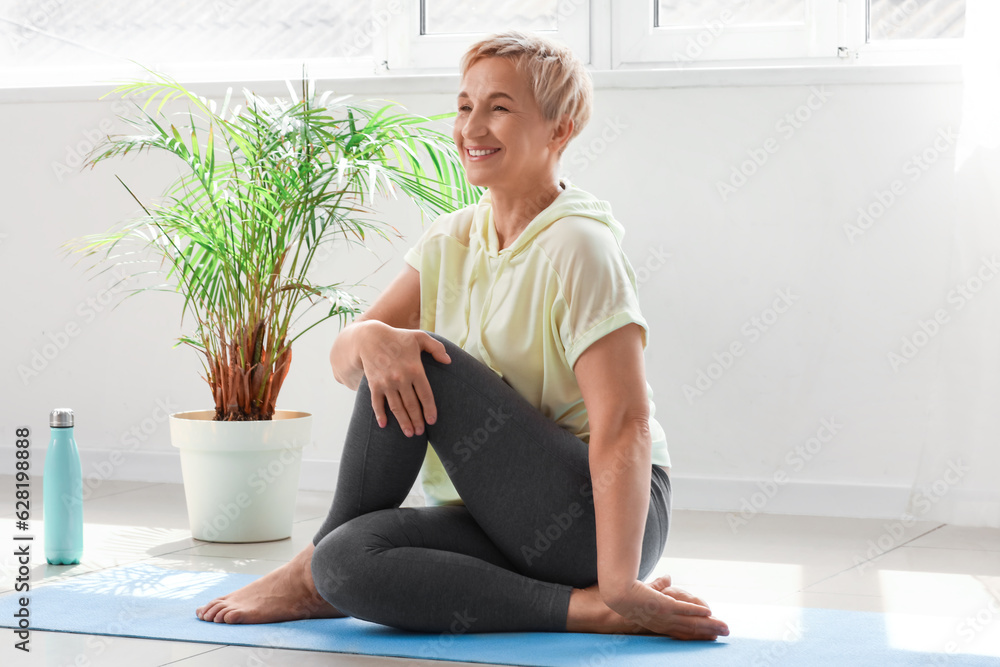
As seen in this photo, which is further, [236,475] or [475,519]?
[236,475]

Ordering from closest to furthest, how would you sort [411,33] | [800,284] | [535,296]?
[535,296], [800,284], [411,33]

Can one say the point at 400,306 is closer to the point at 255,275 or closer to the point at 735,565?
the point at 255,275

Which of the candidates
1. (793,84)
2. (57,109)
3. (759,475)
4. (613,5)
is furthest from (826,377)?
(57,109)

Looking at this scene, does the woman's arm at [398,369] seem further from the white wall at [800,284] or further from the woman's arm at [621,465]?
the white wall at [800,284]

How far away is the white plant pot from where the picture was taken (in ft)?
6.56

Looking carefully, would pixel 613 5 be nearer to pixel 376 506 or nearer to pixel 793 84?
pixel 793 84

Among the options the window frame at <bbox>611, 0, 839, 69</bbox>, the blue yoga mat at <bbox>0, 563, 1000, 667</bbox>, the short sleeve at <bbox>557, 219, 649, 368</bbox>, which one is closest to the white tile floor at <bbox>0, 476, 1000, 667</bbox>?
the blue yoga mat at <bbox>0, 563, 1000, 667</bbox>

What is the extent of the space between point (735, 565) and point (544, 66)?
938mm

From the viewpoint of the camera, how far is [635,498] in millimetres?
1213

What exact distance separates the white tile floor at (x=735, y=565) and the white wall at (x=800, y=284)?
13 centimetres

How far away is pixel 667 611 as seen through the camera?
4.13 ft

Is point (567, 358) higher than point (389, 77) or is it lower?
lower

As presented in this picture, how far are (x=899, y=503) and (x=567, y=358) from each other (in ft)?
4.22

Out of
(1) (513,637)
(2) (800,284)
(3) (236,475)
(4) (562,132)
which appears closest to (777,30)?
(2) (800,284)
